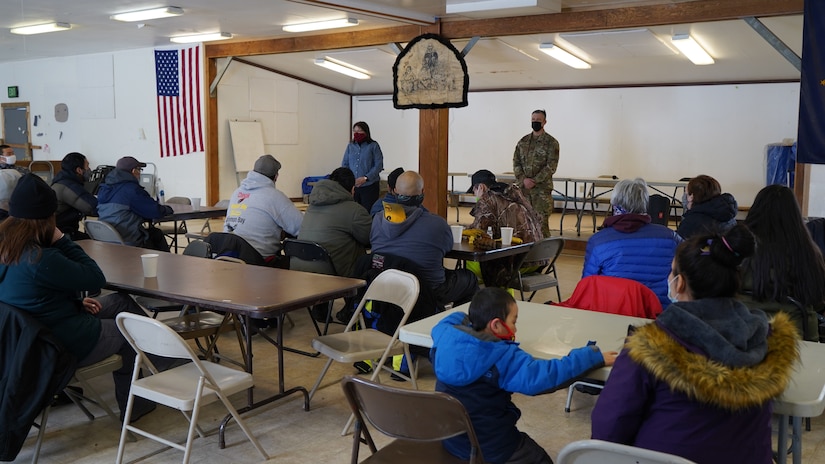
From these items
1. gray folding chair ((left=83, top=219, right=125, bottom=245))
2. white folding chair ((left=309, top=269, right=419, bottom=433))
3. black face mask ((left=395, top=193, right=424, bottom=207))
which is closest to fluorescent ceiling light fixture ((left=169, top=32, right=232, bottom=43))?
gray folding chair ((left=83, top=219, right=125, bottom=245))

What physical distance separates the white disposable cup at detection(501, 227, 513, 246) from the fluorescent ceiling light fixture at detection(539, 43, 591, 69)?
540 centimetres

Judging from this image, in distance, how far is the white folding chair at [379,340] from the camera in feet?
11.4

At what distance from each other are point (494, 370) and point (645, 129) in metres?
10.9

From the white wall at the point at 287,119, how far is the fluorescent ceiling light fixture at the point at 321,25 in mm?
2711

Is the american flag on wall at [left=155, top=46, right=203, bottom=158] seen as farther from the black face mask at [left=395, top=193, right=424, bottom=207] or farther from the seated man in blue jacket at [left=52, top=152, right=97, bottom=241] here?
the black face mask at [left=395, top=193, right=424, bottom=207]

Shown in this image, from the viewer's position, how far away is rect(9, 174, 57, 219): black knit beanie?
10.0 feet

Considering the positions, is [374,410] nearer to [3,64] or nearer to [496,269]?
[496,269]

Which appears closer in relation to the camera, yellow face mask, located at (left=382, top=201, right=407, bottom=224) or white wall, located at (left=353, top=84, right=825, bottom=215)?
yellow face mask, located at (left=382, top=201, right=407, bottom=224)

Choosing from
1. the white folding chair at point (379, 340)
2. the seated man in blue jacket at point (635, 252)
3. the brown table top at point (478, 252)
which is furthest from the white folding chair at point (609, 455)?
the brown table top at point (478, 252)

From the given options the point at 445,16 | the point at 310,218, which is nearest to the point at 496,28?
the point at 445,16

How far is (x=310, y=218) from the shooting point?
5016 millimetres

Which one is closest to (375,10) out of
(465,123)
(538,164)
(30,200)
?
(538,164)

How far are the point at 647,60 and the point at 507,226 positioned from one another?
6383 mm

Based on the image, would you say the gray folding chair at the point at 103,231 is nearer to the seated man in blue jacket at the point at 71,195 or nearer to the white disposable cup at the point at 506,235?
the seated man in blue jacket at the point at 71,195
